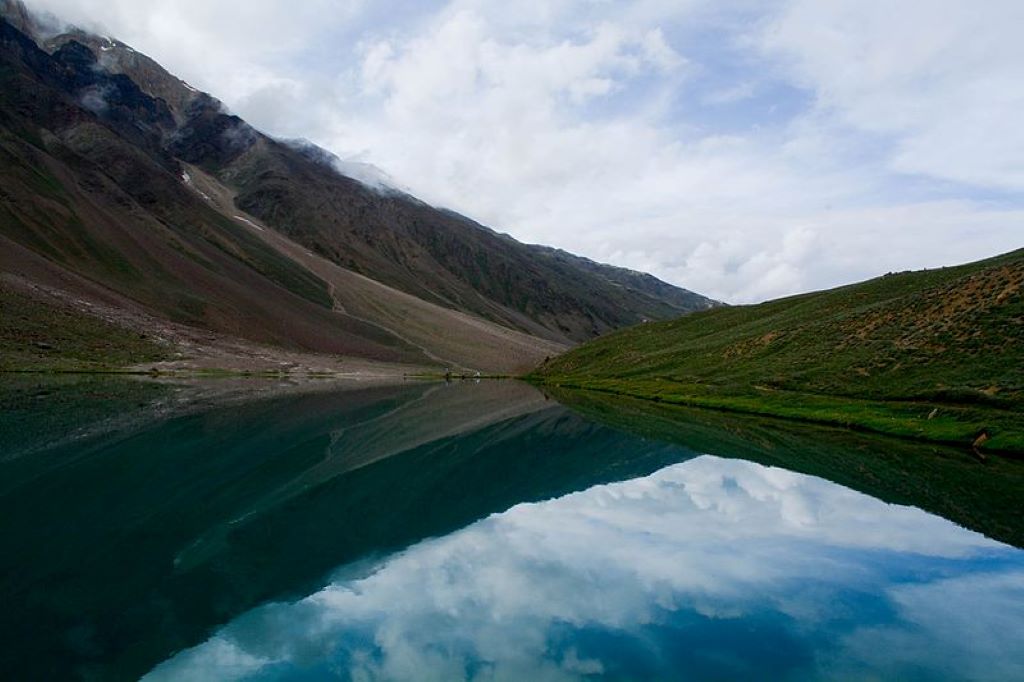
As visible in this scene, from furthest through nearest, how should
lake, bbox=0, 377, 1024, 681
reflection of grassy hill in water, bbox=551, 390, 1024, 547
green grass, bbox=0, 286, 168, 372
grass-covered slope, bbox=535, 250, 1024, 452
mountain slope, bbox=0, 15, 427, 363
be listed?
1. mountain slope, bbox=0, 15, 427, 363
2. green grass, bbox=0, 286, 168, 372
3. grass-covered slope, bbox=535, 250, 1024, 452
4. reflection of grassy hill in water, bbox=551, 390, 1024, 547
5. lake, bbox=0, 377, 1024, 681

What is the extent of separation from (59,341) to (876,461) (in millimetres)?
102634

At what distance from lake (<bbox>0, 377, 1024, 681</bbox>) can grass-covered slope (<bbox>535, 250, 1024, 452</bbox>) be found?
11199mm

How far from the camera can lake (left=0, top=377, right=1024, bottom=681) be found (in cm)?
1266

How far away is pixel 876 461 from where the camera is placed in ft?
116

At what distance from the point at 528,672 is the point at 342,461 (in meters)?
25.7

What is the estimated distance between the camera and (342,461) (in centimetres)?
3609

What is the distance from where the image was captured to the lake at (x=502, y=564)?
12664 millimetres

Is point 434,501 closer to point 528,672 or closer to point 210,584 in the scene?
point 210,584

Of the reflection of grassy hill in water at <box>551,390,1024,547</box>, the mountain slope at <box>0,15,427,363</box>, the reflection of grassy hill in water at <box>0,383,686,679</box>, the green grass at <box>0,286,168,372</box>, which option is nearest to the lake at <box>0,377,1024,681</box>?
the reflection of grassy hill in water at <box>0,383,686,679</box>

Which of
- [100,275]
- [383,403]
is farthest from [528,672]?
[100,275]

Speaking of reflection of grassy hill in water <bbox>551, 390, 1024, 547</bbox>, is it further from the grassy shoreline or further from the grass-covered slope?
the grass-covered slope

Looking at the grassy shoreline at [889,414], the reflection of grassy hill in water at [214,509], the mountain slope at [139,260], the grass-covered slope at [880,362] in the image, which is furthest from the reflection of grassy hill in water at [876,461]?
the mountain slope at [139,260]

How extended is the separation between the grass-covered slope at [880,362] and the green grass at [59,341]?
228ft

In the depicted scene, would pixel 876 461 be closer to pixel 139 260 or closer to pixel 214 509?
pixel 214 509
